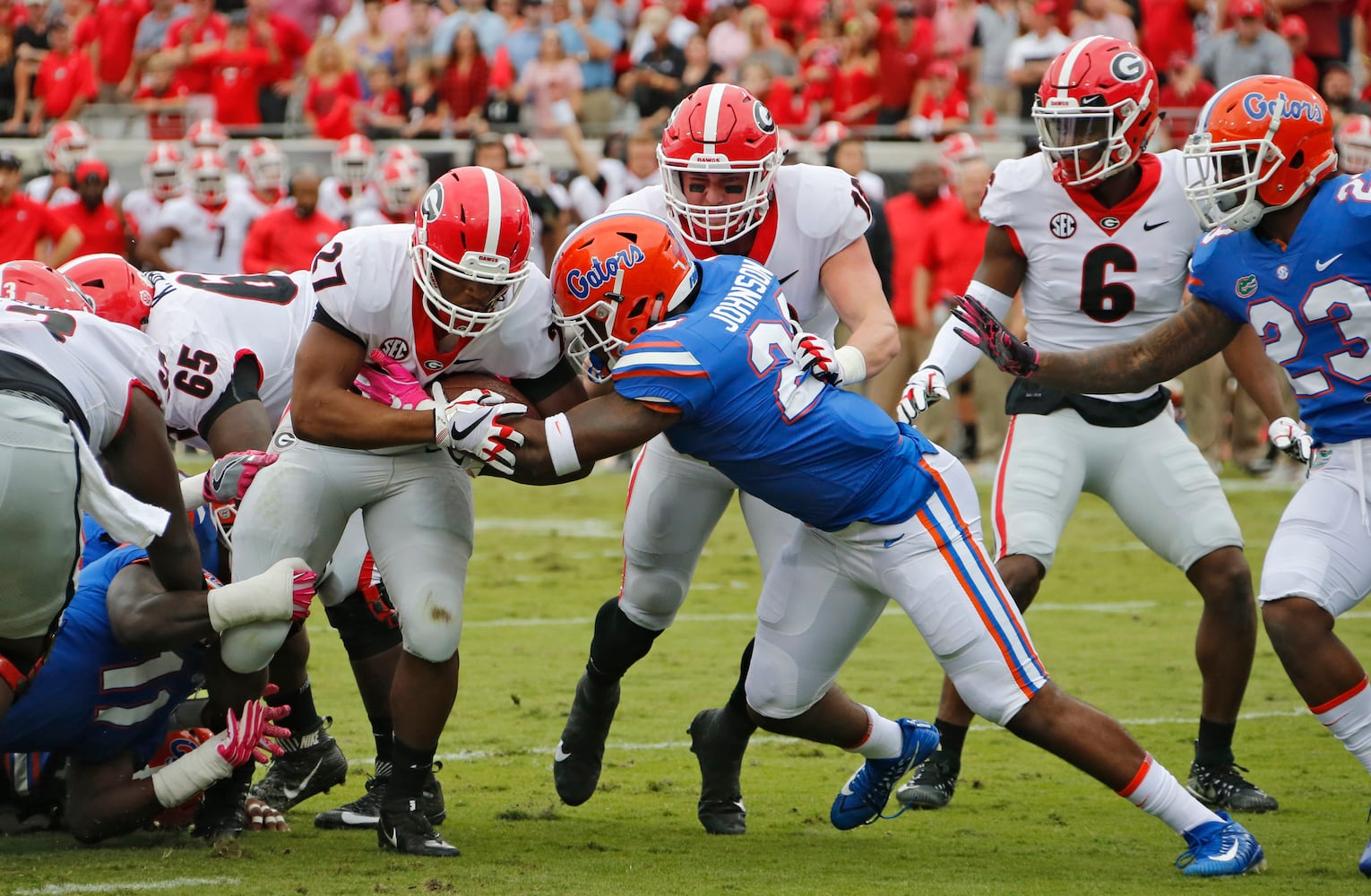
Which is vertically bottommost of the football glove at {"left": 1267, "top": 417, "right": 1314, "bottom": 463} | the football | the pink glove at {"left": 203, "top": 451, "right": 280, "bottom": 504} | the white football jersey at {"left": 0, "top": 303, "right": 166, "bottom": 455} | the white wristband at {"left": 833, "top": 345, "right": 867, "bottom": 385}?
the football glove at {"left": 1267, "top": 417, "right": 1314, "bottom": 463}

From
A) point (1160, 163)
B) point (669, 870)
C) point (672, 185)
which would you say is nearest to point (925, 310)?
point (1160, 163)

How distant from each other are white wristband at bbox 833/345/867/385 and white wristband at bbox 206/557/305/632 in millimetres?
1447

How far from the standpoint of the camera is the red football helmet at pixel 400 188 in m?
11.7

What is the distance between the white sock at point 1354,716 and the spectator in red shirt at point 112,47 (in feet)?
46.9

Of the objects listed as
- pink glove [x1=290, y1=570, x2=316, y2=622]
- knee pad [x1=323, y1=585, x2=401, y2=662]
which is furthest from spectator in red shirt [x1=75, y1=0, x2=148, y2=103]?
pink glove [x1=290, y1=570, x2=316, y2=622]

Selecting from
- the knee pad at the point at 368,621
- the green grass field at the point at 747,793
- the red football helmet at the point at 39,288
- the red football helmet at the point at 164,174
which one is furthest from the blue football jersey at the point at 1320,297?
the red football helmet at the point at 164,174

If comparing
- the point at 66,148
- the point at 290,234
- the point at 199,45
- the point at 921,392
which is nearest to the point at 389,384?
the point at 921,392

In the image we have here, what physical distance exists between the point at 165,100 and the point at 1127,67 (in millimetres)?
11965

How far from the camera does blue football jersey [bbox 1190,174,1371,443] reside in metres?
4.12

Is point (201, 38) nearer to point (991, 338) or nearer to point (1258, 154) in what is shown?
point (991, 338)

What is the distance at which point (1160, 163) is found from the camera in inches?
201

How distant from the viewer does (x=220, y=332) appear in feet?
15.9

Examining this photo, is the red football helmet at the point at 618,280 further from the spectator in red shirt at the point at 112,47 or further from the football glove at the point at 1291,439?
the spectator in red shirt at the point at 112,47

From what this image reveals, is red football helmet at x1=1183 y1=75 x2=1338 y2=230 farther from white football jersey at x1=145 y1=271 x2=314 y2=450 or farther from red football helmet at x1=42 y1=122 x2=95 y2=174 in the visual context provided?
red football helmet at x1=42 y1=122 x2=95 y2=174
